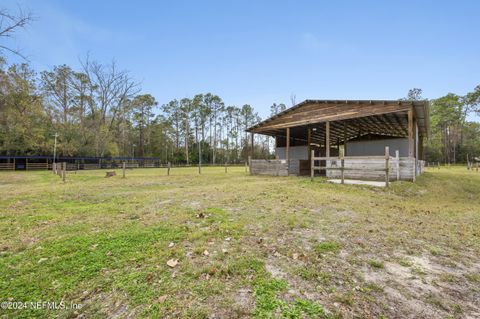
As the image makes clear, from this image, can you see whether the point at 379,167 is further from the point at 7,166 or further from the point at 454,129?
the point at 454,129

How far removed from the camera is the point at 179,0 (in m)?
14.5

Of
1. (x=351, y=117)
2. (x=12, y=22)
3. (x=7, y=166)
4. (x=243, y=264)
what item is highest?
(x=12, y=22)

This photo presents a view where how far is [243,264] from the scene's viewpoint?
257 centimetres

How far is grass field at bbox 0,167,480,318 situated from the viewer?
1886mm

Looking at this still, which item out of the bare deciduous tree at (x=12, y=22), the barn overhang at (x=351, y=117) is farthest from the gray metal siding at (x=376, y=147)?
the bare deciduous tree at (x=12, y=22)

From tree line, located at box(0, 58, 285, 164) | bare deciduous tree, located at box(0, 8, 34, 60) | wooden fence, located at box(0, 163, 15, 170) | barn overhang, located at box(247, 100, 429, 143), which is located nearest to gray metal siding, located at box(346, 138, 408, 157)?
barn overhang, located at box(247, 100, 429, 143)

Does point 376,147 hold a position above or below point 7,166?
above

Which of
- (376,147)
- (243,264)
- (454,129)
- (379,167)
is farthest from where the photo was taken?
(454,129)

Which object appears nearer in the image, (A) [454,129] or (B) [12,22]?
(B) [12,22]

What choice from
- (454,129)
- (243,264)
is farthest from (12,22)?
(454,129)

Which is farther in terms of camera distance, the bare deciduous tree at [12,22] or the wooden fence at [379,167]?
the wooden fence at [379,167]

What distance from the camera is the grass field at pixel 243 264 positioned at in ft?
6.19

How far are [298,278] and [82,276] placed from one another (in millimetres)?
2461

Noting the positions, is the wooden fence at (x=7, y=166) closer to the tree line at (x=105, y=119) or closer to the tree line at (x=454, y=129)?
the tree line at (x=105, y=119)
